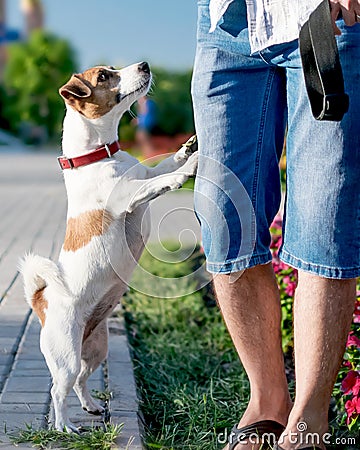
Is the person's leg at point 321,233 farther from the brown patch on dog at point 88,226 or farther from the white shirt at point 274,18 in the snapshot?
the brown patch on dog at point 88,226

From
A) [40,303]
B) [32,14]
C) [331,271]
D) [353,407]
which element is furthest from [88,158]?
[32,14]

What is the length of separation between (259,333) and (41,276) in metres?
0.86

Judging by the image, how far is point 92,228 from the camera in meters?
2.99

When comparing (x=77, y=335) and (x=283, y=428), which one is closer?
(x=283, y=428)

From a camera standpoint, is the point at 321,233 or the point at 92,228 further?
the point at 92,228

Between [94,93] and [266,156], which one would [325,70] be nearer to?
[266,156]

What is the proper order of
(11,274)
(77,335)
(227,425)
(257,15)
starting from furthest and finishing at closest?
(11,274)
(227,425)
(77,335)
(257,15)

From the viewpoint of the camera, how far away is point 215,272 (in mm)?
2686

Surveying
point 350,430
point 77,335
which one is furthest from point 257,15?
point 350,430

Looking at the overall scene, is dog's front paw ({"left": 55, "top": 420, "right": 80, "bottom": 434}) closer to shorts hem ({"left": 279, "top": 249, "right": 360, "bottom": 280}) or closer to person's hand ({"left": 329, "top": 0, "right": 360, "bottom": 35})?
shorts hem ({"left": 279, "top": 249, "right": 360, "bottom": 280})

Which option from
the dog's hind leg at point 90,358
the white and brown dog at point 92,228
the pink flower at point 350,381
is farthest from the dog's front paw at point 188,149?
the pink flower at point 350,381

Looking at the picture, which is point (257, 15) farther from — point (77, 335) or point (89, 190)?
point (77, 335)

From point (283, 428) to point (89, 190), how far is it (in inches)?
42.9

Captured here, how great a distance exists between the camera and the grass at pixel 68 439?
111 inches
